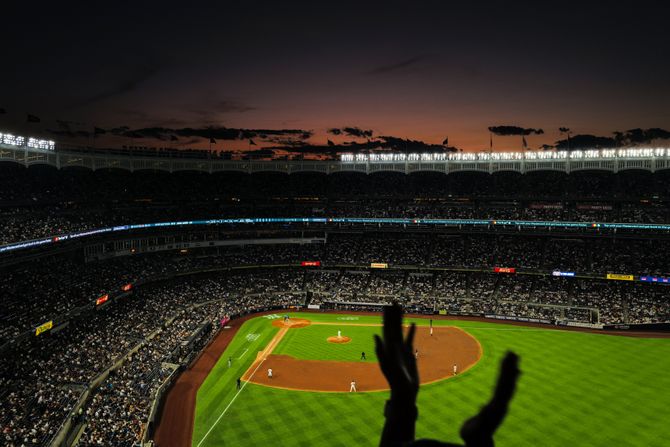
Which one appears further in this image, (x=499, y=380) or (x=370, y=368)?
(x=370, y=368)

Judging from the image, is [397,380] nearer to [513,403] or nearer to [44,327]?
[513,403]

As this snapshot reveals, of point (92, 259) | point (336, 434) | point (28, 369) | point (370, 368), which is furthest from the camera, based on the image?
point (92, 259)

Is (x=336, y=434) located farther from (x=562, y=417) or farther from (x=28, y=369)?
(x=28, y=369)

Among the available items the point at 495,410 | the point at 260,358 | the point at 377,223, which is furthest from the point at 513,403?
the point at 377,223

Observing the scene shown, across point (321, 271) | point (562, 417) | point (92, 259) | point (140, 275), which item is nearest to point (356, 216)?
point (321, 271)

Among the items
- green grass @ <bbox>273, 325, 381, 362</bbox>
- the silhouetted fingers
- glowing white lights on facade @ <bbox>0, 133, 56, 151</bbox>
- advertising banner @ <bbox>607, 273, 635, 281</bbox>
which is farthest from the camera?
advertising banner @ <bbox>607, 273, 635, 281</bbox>

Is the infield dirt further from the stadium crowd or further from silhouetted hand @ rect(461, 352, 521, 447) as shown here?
silhouetted hand @ rect(461, 352, 521, 447)

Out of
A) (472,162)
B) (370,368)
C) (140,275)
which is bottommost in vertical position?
(370,368)

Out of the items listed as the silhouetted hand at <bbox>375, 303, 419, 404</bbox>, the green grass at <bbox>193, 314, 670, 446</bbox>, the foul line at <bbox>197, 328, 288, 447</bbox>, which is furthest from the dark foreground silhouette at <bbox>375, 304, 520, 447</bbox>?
the foul line at <bbox>197, 328, 288, 447</bbox>
